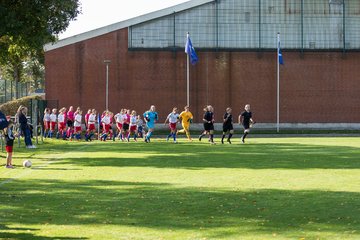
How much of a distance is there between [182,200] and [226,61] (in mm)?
51479

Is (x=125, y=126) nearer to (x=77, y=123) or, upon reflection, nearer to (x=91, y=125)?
(x=91, y=125)

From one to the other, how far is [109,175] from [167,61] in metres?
44.5

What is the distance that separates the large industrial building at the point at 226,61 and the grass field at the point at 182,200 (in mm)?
39617

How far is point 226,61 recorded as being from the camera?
2594 inches

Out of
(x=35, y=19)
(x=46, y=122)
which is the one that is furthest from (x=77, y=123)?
(x=35, y=19)

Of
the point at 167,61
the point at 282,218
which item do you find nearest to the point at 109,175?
the point at 282,218

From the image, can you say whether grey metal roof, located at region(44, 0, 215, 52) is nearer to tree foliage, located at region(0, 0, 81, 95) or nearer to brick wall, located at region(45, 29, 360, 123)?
brick wall, located at region(45, 29, 360, 123)

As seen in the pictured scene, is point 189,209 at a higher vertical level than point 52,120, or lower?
lower

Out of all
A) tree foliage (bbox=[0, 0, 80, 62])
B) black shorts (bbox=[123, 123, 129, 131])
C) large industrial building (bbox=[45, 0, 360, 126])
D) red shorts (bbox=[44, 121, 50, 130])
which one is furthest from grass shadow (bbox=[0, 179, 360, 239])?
large industrial building (bbox=[45, 0, 360, 126])

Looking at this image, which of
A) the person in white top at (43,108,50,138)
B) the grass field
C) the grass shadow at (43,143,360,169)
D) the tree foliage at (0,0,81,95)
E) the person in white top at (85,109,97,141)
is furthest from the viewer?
the person in white top at (43,108,50,138)

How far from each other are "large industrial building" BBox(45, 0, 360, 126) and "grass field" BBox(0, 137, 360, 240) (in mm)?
39617

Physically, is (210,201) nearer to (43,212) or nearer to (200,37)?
(43,212)

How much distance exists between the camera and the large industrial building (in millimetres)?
64875

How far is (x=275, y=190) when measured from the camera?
1662cm
